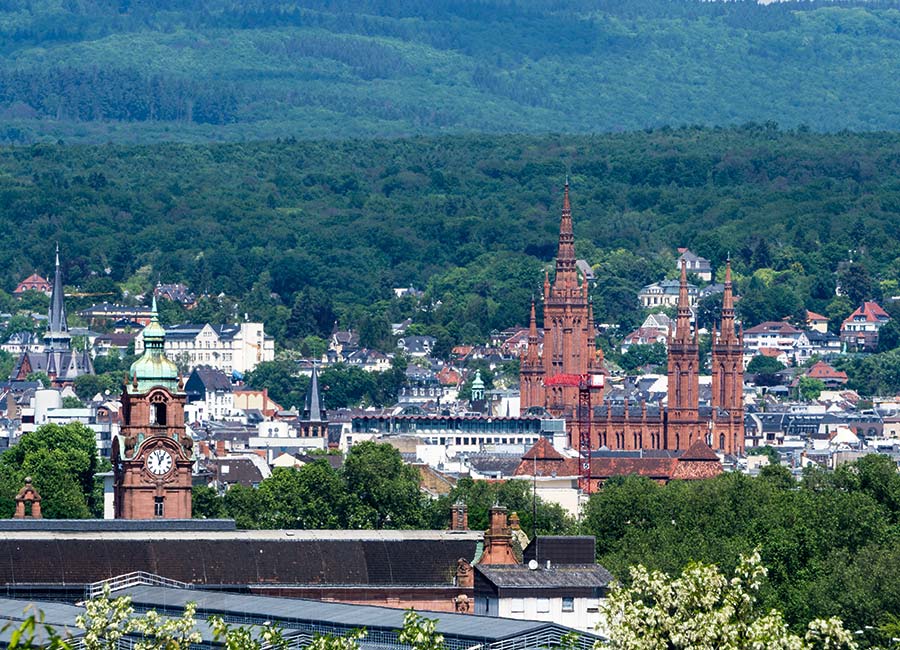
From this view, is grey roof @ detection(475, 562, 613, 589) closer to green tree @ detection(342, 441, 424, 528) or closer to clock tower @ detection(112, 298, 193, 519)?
clock tower @ detection(112, 298, 193, 519)

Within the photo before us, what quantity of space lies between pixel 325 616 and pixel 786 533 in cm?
2982

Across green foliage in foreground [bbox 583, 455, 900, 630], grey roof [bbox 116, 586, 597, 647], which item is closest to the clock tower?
green foliage in foreground [bbox 583, 455, 900, 630]

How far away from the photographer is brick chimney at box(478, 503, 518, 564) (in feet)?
286

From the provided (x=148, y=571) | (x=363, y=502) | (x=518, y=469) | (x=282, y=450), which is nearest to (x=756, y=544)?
(x=148, y=571)

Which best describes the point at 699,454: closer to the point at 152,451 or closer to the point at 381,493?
the point at 381,493

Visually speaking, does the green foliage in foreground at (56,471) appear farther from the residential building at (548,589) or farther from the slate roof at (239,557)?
the residential building at (548,589)

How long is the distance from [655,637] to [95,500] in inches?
3128

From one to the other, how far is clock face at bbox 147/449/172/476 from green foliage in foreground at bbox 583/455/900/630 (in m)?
14.1

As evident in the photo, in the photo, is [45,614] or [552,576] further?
[552,576]

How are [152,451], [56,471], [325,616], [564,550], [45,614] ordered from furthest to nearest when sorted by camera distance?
[56,471] → [152,451] → [564,550] → [325,616] → [45,614]

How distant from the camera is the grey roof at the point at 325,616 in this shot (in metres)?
63.2


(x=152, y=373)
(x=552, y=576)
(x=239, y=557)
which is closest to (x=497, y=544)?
(x=552, y=576)

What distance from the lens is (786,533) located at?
9494 cm

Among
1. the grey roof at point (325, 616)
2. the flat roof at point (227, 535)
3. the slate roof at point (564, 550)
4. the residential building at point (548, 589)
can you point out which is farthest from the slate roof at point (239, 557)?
the grey roof at point (325, 616)
